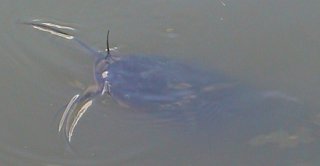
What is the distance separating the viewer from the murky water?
231 centimetres

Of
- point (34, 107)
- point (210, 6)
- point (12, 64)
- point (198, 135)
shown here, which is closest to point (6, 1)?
point (12, 64)

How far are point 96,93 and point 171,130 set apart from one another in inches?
14.5

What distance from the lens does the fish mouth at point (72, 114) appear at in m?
2.38

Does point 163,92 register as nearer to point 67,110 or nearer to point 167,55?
point 167,55

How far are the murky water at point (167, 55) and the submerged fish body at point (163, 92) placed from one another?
1.5 inches

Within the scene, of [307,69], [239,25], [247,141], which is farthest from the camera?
[239,25]

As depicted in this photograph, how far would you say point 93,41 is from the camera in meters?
2.70

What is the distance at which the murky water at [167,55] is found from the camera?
2309 mm

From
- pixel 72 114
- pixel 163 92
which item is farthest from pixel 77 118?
pixel 163 92

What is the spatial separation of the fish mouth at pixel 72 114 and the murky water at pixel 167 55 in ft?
0.08

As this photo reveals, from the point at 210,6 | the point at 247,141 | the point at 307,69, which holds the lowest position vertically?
the point at 247,141

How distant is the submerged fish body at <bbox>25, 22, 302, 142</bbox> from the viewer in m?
2.40

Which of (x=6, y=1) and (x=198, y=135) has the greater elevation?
(x=6, y=1)

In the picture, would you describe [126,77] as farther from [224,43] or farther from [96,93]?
[224,43]
